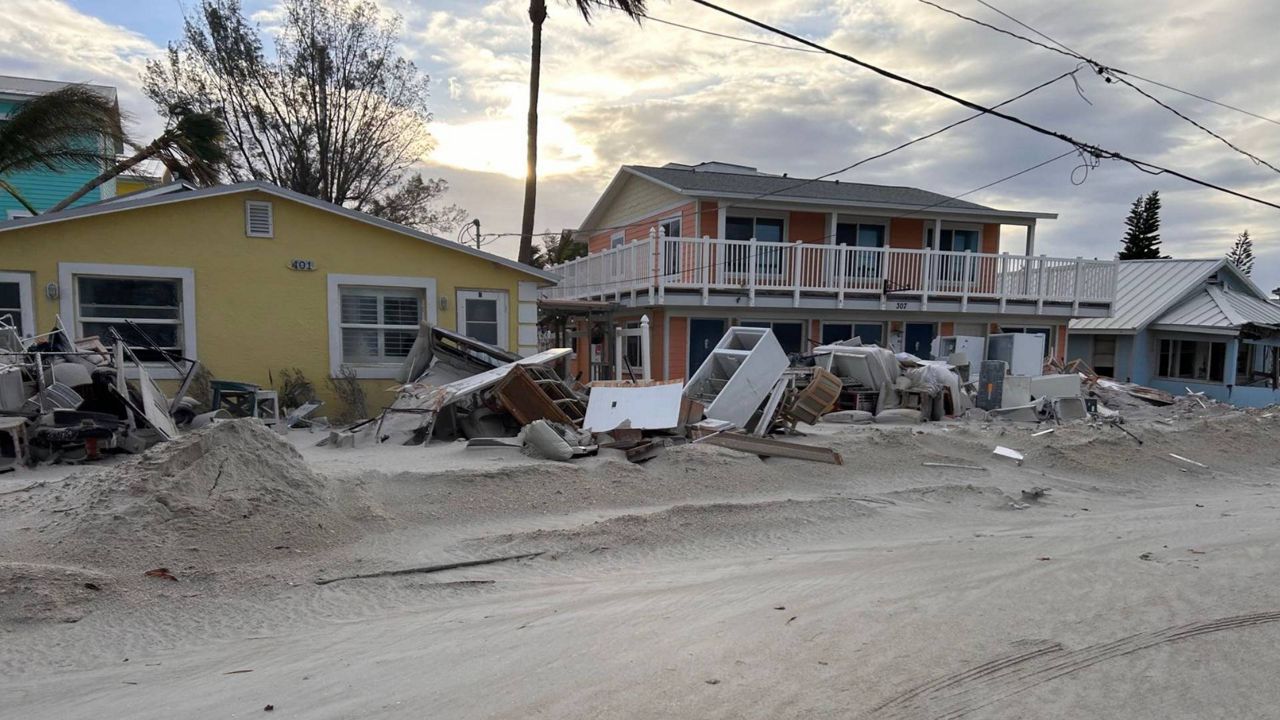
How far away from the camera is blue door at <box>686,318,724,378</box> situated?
59.9ft

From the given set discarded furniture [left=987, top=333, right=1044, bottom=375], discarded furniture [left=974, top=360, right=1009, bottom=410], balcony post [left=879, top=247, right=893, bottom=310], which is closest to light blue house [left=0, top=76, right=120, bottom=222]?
A: balcony post [left=879, top=247, right=893, bottom=310]

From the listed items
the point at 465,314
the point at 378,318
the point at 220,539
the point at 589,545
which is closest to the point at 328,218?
the point at 378,318

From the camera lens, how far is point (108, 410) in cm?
895

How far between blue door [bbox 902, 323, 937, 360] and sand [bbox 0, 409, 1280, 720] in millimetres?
11905

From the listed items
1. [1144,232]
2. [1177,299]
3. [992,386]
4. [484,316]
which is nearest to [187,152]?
[484,316]

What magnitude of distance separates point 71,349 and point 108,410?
135 cm

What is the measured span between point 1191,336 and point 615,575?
92.6 feet

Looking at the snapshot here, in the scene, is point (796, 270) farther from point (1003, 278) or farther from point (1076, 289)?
point (1076, 289)

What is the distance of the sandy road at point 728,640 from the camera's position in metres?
3.54

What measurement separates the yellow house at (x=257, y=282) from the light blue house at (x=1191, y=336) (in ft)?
74.1

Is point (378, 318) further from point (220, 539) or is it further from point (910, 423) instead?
point (910, 423)

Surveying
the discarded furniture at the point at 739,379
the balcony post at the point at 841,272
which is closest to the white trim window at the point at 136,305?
the discarded furniture at the point at 739,379

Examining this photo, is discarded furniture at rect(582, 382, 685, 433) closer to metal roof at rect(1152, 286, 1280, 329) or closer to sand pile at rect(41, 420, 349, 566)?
sand pile at rect(41, 420, 349, 566)

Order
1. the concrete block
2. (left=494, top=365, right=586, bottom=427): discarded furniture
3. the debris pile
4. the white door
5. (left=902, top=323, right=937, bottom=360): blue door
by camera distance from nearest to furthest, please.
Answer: the debris pile, (left=494, top=365, right=586, bottom=427): discarded furniture, the white door, the concrete block, (left=902, top=323, right=937, bottom=360): blue door
